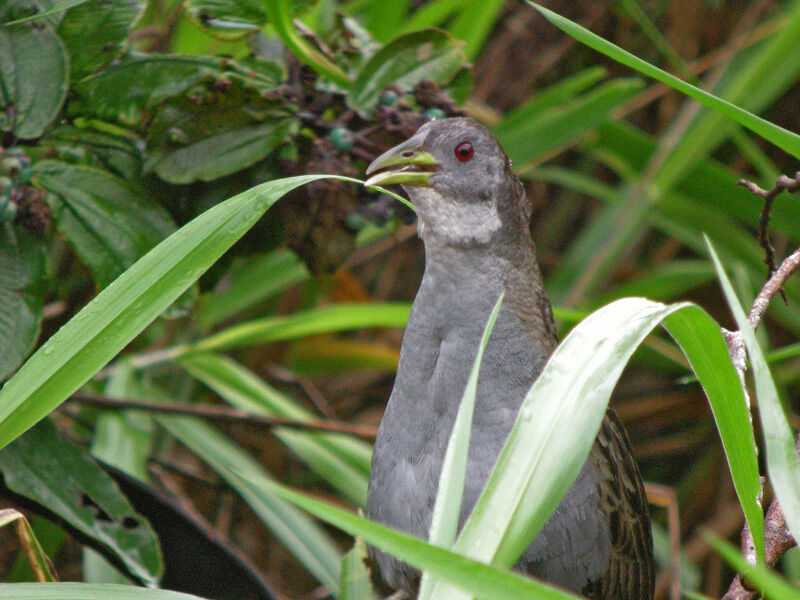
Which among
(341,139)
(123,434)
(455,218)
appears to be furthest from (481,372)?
(123,434)

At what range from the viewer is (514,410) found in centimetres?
121

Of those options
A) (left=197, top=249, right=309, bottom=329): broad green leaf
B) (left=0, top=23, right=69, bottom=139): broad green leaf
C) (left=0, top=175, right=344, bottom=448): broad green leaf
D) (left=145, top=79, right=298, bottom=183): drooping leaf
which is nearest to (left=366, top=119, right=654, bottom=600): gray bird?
(left=145, top=79, right=298, bottom=183): drooping leaf

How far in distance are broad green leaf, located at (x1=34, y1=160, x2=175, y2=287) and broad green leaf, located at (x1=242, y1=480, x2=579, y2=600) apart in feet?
2.52

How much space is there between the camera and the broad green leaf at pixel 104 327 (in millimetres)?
922

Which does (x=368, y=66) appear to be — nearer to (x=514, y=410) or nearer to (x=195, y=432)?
(x=514, y=410)

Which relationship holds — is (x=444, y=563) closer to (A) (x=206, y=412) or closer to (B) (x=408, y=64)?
(B) (x=408, y=64)

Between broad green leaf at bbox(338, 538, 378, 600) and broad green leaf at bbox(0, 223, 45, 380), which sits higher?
broad green leaf at bbox(0, 223, 45, 380)

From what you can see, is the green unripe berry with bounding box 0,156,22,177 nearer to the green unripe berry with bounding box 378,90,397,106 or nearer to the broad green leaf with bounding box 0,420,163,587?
the broad green leaf with bounding box 0,420,163,587

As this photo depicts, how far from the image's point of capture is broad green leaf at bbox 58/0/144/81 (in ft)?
4.47

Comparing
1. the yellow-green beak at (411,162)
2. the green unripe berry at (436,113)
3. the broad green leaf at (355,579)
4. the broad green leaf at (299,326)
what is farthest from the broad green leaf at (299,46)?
the broad green leaf at (355,579)

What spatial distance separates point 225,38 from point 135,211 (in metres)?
0.37

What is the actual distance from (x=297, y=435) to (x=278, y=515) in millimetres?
180

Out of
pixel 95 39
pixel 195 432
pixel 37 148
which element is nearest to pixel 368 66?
pixel 95 39

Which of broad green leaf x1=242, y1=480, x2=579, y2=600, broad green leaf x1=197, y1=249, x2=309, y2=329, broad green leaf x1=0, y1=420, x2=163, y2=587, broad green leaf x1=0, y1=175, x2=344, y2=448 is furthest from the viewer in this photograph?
broad green leaf x1=197, y1=249, x2=309, y2=329
